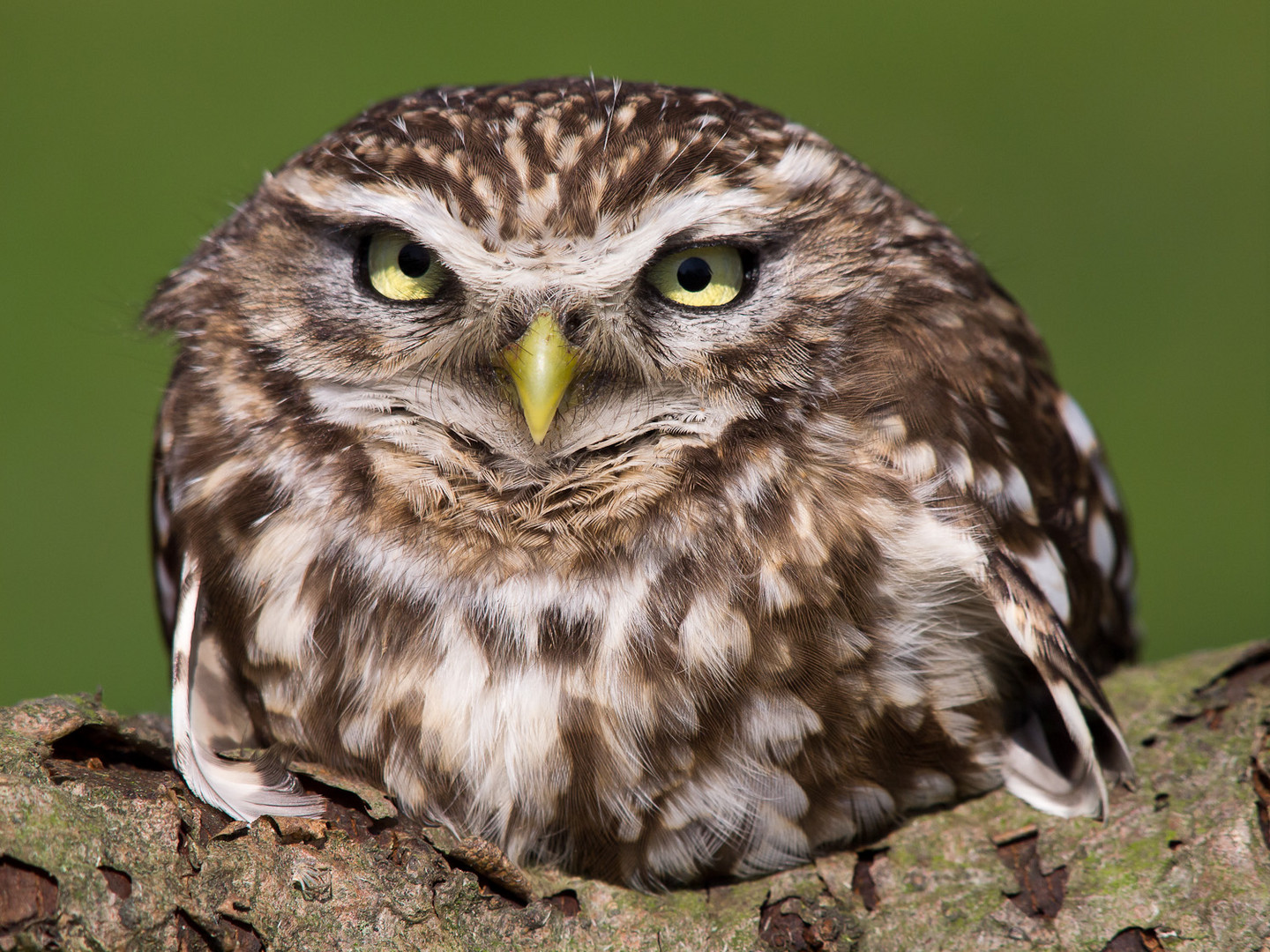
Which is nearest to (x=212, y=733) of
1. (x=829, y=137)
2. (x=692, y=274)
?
(x=692, y=274)

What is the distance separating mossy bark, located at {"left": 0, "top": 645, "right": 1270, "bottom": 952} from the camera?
4.80 ft

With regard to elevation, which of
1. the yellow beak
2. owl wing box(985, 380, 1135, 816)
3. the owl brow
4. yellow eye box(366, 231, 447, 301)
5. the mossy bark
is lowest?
the mossy bark

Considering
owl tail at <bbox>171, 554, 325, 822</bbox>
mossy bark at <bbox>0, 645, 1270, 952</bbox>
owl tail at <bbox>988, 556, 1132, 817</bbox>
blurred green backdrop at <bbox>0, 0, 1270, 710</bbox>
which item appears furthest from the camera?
blurred green backdrop at <bbox>0, 0, 1270, 710</bbox>

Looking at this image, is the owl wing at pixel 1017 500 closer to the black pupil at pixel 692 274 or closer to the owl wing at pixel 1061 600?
the owl wing at pixel 1061 600

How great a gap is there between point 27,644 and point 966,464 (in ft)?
13.4

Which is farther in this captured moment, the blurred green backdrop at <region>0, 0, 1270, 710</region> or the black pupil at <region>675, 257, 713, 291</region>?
the blurred green backdrop at <region>0, 0, 1270, 710</region>

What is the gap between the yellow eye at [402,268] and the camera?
1727 millimetres

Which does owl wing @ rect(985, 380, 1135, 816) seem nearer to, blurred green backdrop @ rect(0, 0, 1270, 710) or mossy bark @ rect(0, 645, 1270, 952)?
mossy bark @ rect(0, 645, 1270, 952)

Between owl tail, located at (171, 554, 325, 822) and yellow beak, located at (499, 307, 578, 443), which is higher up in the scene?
yellow beak, located at (499, 307, 578, 443)

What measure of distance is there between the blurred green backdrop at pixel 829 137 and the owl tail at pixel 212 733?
2828 millimetres

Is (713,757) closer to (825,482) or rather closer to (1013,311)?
(825,482)

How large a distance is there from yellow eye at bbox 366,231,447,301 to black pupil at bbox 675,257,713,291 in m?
0.35

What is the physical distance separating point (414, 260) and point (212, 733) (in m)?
0.84

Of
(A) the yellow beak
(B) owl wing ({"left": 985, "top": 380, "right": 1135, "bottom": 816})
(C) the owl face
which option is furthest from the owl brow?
(B) owl wing ({"left": 985, "top": 380, "right": 1135, "bottom": 816})
